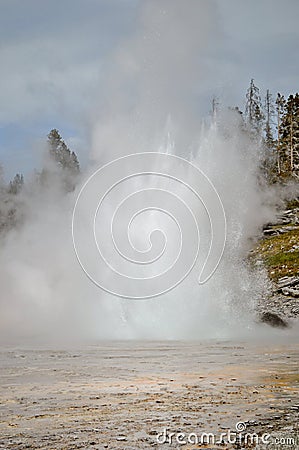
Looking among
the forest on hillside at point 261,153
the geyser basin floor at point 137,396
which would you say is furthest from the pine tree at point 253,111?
the geyser basin floor at point 137,396

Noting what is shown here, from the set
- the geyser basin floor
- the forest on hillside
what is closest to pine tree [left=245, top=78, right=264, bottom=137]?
the forest on hillside

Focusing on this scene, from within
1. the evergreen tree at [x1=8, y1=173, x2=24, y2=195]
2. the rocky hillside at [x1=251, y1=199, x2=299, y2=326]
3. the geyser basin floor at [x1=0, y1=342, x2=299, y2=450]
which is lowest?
the geyser basin floor at [x1=0, y1=342, x2=299, y2=450]

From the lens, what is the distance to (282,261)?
88.5 ft

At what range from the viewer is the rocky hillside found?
2367cm

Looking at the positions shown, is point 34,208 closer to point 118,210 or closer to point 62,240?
point 62,240

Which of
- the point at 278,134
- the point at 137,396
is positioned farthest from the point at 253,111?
the point at 137,396

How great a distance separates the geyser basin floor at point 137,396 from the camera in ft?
17.3

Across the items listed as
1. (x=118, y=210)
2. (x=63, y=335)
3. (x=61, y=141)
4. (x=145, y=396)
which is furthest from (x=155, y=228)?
(x=61, y=141)

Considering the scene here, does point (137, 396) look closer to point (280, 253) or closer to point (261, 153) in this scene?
point (280, 253)

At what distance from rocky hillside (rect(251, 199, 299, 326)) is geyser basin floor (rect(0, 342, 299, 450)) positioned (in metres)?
11.8

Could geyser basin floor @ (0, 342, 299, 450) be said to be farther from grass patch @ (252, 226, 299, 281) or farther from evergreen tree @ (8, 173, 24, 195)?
evergreen tree @ (8, 173, 24, 195)

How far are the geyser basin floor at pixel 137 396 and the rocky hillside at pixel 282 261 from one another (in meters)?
11.8

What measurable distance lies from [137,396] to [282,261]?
20.8 m

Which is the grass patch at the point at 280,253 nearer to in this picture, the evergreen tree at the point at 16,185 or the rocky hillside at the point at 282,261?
the rocky hillside at the point at 282,261
